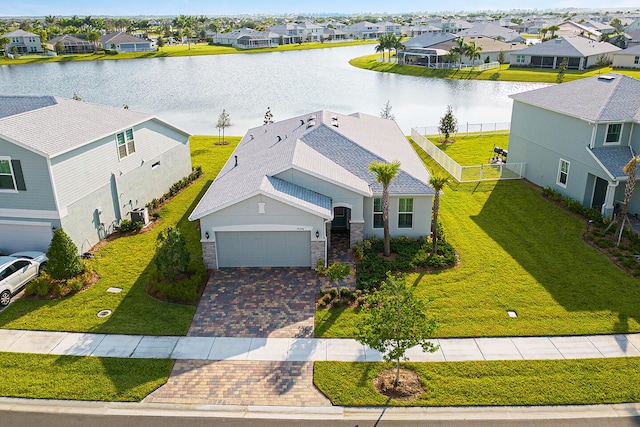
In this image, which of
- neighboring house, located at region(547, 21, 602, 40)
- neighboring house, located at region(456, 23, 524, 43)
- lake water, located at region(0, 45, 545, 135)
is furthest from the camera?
neighboring house, located at region(547, 21, 602, 40)

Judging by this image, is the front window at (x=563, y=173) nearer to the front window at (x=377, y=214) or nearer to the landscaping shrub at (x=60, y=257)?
the front window at (x=377, y=214)

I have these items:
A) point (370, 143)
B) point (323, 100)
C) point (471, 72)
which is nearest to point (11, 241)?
point (370, 143)

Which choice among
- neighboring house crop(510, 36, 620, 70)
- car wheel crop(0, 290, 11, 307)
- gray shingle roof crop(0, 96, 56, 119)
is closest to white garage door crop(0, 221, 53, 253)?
car wheel crop(0, 290, 11, 307)

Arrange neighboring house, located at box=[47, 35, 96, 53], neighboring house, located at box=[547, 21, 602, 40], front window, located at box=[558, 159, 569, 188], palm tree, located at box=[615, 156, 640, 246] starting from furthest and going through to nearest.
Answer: neighboring house, located at box=[47, 35, 96, 53] → neighboring house, located at box=[547, 21, 602, 40] → front window, located at box=[558, 159, 569, 188] → palm tree, located at box=[615, 156, 640, 246]

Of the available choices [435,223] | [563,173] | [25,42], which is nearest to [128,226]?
[435,223]

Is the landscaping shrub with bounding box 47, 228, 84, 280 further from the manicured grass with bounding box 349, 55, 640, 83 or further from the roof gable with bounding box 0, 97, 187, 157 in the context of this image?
the manicured grass with bounding box 349, 55, 640, 83

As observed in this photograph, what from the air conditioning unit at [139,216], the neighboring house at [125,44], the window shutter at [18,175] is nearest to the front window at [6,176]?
the window shutter at [18,175]
